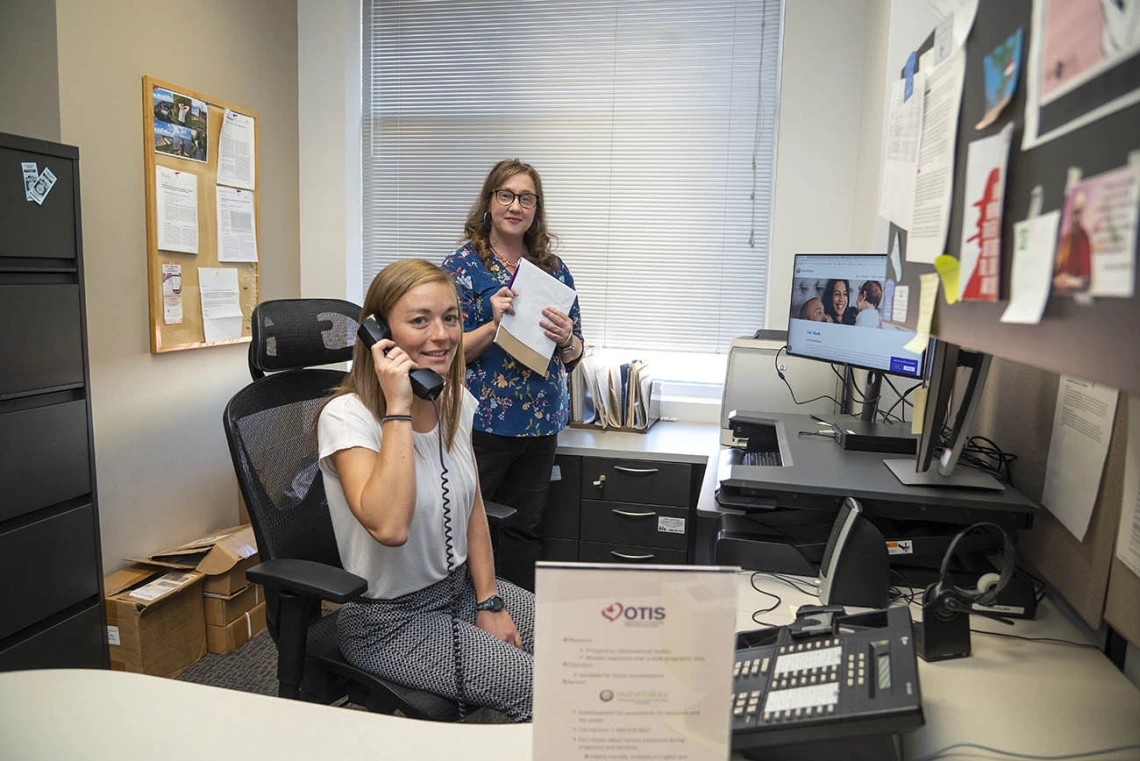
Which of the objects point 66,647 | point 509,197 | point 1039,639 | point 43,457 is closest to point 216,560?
point 66,647

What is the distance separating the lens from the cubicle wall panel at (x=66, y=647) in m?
1.87

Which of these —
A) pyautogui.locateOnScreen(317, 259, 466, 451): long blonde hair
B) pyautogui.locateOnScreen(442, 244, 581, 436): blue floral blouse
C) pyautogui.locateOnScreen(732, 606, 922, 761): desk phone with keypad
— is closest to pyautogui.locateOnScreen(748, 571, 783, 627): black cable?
pyautogui.locateOnScreen(732, 606, 922, 761): desk phone with keypad

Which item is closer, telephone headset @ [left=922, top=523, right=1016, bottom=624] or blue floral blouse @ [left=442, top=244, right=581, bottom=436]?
telephone headset @ [left=922, top=523, right=1016, bottom=624]

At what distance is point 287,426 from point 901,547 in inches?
51.2

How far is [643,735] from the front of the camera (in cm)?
73

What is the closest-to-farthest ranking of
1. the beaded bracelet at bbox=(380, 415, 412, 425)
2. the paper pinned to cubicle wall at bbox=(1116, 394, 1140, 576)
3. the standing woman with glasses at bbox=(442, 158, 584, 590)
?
the paper pinned to cubicle wall at bbox=(1116, 394, 1140, 576), the beaded bracelet at bbox=(380, 415, 412, 425), the standing woman with glasses at bbox=(442, 158, 584, 590)

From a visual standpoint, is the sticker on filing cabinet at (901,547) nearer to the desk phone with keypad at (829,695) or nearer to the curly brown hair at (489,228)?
the desk phone with keypad at (829,695)

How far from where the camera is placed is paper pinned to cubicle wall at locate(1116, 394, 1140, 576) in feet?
3.39

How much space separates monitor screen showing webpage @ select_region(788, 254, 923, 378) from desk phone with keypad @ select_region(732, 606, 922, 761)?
1110 mm

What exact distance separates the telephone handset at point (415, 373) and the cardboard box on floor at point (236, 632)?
1.51 meters

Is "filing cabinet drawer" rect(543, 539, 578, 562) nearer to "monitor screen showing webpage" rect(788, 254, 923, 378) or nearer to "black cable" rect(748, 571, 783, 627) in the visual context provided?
"monitor screen showing webpage" rect(788, 254, 923, 378)

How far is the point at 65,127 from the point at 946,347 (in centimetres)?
247

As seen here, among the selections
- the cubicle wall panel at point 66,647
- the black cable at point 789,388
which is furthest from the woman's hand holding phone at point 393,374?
the black cable at point 789,388

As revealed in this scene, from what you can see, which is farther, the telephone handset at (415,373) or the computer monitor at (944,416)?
the telephone handset at (415,373)
